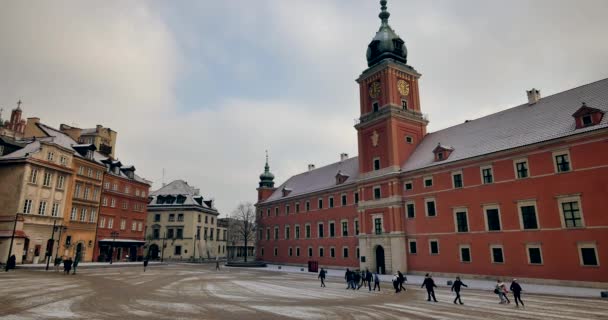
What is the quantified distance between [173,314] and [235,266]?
137ft

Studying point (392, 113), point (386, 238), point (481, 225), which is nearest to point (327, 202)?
point (386, 238)

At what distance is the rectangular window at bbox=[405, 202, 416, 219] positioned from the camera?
3936cm

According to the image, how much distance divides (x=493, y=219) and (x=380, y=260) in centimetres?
1445

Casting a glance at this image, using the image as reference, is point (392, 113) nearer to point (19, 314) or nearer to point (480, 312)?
point (480, 312)

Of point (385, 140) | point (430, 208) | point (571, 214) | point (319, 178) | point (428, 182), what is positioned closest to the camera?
point (571, 214)

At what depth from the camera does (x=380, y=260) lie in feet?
138

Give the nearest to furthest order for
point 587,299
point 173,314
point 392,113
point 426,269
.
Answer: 1. point 173,314
2. point 587,299
3. point 426,269
4. point 392,113

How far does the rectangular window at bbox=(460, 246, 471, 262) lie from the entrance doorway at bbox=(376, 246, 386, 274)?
9607 millimetres

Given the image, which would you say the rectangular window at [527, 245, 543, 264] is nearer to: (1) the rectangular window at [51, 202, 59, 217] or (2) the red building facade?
(2) the red building facade

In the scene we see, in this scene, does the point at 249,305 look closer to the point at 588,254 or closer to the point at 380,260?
the point at 588,254

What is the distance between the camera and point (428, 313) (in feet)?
50.0

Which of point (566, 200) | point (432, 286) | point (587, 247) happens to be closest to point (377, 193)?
point (566, 200)

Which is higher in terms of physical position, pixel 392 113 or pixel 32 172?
pixel 392 113

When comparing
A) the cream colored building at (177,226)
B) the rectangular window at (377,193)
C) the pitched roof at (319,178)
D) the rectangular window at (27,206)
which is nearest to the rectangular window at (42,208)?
the rectangular window at (27,206)
